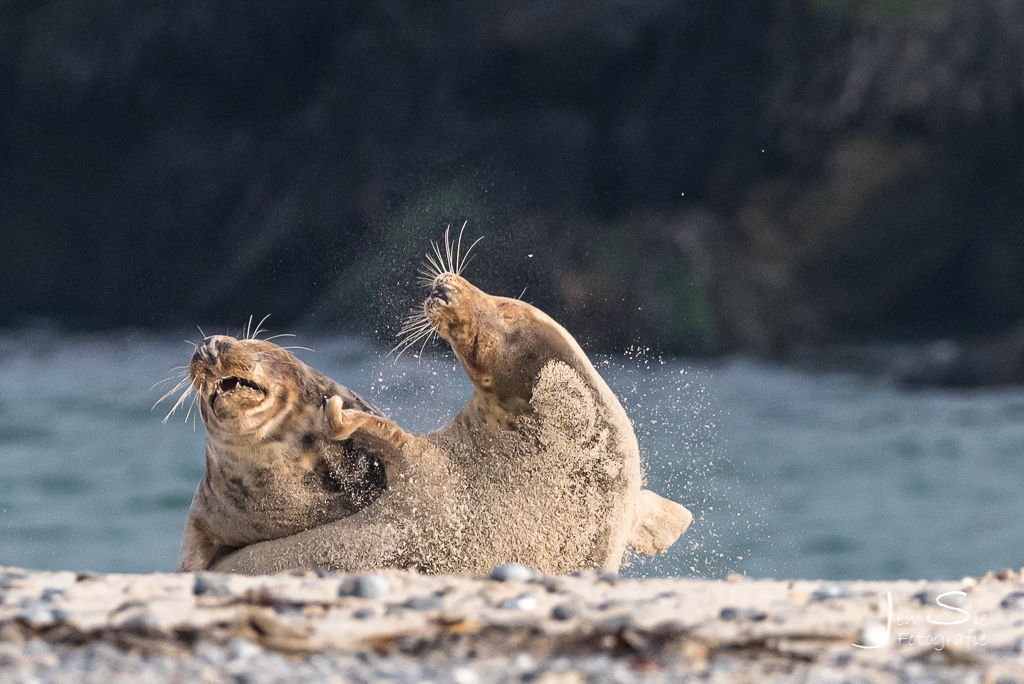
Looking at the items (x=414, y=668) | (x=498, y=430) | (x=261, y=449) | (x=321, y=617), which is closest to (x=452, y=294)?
(x=498, y=430)

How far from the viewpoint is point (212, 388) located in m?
4.23

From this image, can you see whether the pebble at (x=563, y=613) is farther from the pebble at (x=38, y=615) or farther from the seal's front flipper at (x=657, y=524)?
the seal's front flipper at (x=657, y=524)

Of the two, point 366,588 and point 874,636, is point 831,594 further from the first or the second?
point 366,588

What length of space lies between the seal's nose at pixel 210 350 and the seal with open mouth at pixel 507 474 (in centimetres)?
54

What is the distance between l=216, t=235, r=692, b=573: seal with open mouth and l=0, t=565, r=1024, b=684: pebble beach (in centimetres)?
92

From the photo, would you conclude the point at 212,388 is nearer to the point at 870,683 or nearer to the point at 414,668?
the point at 414,668

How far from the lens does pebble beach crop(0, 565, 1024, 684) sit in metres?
2.61

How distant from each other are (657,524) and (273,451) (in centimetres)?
148

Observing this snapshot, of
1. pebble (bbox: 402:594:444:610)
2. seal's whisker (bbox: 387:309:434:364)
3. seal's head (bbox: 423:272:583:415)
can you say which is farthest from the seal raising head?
pebble (bbox: 402:594:444:610)

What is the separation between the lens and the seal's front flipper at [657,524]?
465 cm

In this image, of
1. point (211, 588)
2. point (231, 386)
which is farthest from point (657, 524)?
point (211, 588)

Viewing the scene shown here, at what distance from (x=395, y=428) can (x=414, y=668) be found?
1700 mm
